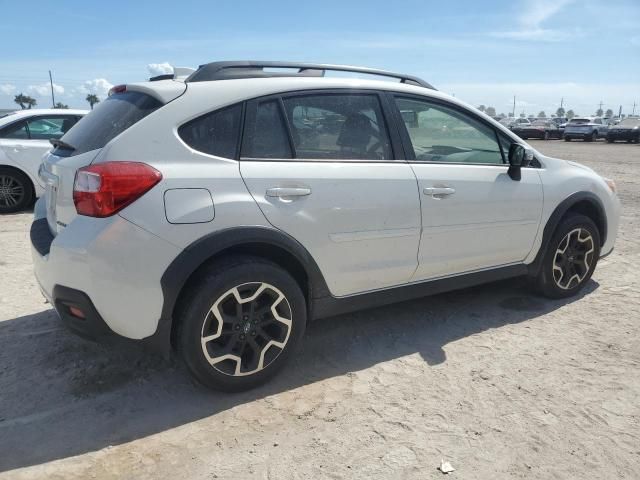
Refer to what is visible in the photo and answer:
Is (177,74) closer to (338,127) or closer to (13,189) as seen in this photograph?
(338,127)

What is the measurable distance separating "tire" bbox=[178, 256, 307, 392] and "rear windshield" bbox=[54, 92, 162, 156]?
0.87 metres

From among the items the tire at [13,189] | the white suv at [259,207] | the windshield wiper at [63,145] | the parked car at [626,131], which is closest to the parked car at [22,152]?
the tire at [13,189]

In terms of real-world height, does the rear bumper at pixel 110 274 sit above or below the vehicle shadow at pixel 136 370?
above

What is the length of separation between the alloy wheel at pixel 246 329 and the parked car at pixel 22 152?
19.7 ft

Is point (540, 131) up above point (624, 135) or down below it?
above

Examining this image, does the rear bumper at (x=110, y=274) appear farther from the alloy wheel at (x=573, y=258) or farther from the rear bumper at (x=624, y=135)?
the rear bumper at (x=624, y=135)

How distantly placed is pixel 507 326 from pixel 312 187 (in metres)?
1.97

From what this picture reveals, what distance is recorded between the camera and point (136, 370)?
10.5 feet

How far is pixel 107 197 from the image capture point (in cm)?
247

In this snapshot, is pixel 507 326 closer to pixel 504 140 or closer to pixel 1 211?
pixel 504 140

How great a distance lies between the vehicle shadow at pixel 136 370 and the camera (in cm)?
263

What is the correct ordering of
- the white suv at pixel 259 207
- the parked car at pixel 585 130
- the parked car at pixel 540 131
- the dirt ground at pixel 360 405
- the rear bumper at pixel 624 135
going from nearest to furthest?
the dirt ground at pixel 360 405 < the white suv at pixel 259 207 < the rear bumper at pixel 624 135 < the parked car at pixel 585 130 < the parked car at pixel 540 131

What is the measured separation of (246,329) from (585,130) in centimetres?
3574

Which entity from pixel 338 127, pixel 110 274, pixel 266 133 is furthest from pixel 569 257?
pixel 110 274
